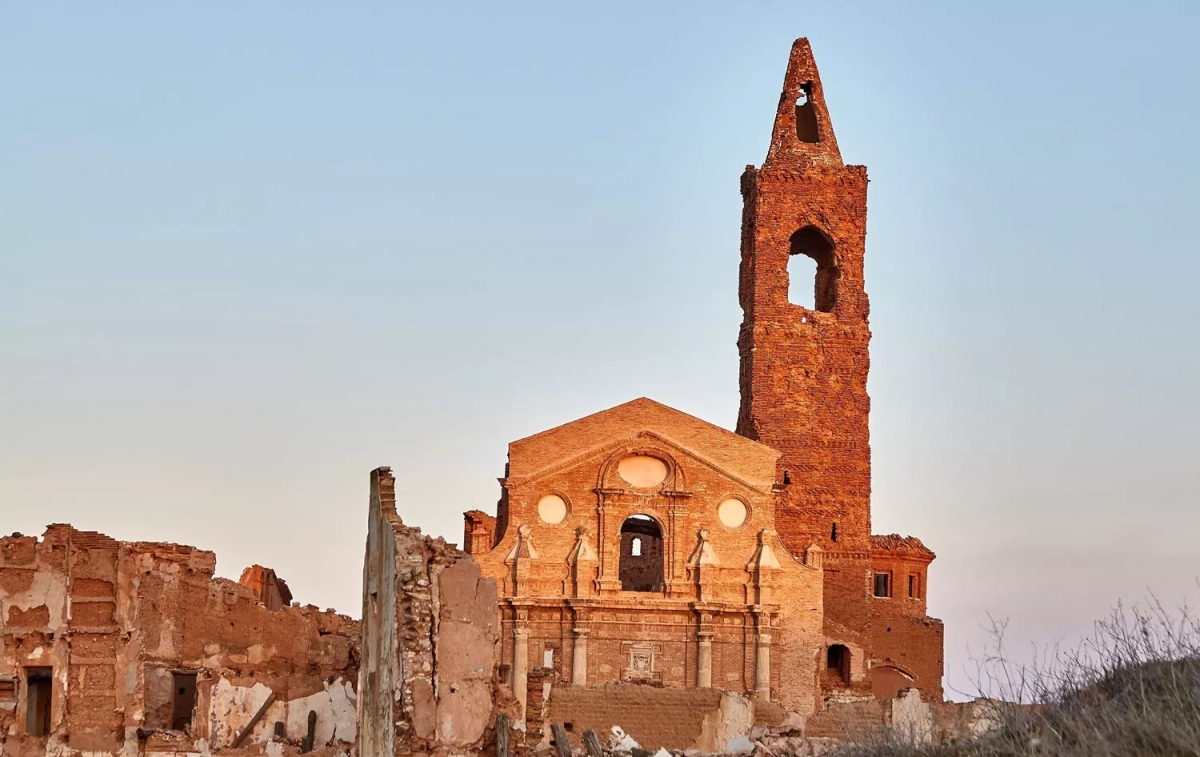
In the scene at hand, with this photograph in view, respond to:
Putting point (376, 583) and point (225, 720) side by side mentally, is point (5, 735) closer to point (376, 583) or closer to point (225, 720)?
point (225, 720)

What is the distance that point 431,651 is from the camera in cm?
1839

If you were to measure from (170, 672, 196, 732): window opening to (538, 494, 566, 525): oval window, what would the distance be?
8633 mm

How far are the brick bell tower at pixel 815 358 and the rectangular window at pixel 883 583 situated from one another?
0.79 m

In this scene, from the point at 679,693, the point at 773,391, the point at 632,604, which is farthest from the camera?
the point at 773,391

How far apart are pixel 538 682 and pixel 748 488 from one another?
11.4 metres

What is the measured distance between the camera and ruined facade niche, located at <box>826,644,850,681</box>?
40.1 meters

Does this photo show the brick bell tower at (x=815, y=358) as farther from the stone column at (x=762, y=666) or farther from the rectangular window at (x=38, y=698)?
the rectangular window at (x=38, y=698)

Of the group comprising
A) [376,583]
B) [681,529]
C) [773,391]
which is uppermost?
[773,391]

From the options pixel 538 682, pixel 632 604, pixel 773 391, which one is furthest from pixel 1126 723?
pixel 773 391

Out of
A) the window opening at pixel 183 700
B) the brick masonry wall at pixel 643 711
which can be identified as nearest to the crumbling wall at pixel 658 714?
the brick masonry wall at pixel 643 711

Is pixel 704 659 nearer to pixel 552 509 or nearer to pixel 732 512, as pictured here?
pixel 732 512

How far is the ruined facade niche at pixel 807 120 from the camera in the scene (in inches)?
1772

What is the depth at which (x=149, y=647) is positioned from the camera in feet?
93.1

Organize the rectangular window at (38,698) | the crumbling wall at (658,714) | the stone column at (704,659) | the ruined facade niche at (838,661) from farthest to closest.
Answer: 1. the ruined facade niche at (838,661)
2. the stone column at (704,659)
3. the crumbling wall at (658,714)
4. the rectangular window at (38,698)
